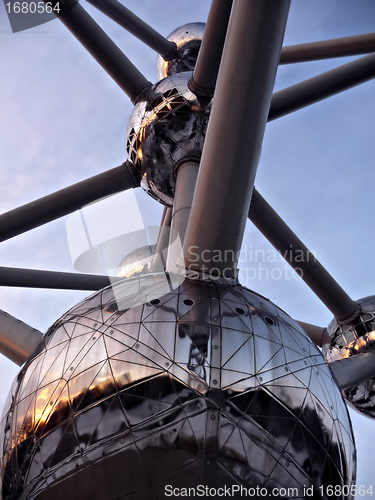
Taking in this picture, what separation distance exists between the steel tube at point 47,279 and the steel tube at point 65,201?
21.9 inches

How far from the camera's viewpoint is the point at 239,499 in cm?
266

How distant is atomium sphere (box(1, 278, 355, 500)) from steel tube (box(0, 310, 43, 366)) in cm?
150

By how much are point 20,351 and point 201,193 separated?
2657 millimetres

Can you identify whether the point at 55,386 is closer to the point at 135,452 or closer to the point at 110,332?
the point at 110,332

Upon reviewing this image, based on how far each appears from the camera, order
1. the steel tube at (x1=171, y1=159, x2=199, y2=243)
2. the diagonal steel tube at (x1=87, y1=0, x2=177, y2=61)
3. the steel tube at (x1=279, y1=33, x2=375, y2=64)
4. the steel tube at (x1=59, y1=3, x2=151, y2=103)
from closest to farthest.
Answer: the steel tube at (x1=171, y1=159, x2=199, y2=243), the steel tube at (x1=59, y1=3, x2=151, y2=103), the steel tube at (x1=279, y1=33, x2=375, y2=64), the diagonal steel tube at (x1=87, y1=0, x2=177, y2=61)

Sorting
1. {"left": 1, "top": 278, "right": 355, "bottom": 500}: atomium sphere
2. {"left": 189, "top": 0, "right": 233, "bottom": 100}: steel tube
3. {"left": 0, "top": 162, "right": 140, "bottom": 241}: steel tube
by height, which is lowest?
{"left": 1, "top": 278, "right": 355, "bottom": 500}: atomium sphere

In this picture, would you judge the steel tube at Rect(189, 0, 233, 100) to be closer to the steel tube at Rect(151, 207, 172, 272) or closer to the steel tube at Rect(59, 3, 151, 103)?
the steel tube at Rect(59, 3, 151, 103)

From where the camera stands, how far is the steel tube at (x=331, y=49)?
6852 millimetres

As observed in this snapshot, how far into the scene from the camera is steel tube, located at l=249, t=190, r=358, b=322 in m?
6.89

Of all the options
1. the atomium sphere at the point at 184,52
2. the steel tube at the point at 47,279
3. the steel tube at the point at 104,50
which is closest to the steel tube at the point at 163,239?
the steel tube at the point at 47,279

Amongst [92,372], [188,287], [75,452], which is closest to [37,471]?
[75,452]

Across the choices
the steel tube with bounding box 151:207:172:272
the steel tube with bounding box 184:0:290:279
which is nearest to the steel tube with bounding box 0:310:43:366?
the steel tube with bounding box 184:0:290:279

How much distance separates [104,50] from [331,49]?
322 cm

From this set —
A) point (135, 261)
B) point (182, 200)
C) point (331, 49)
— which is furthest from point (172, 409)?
point (135, 261)
